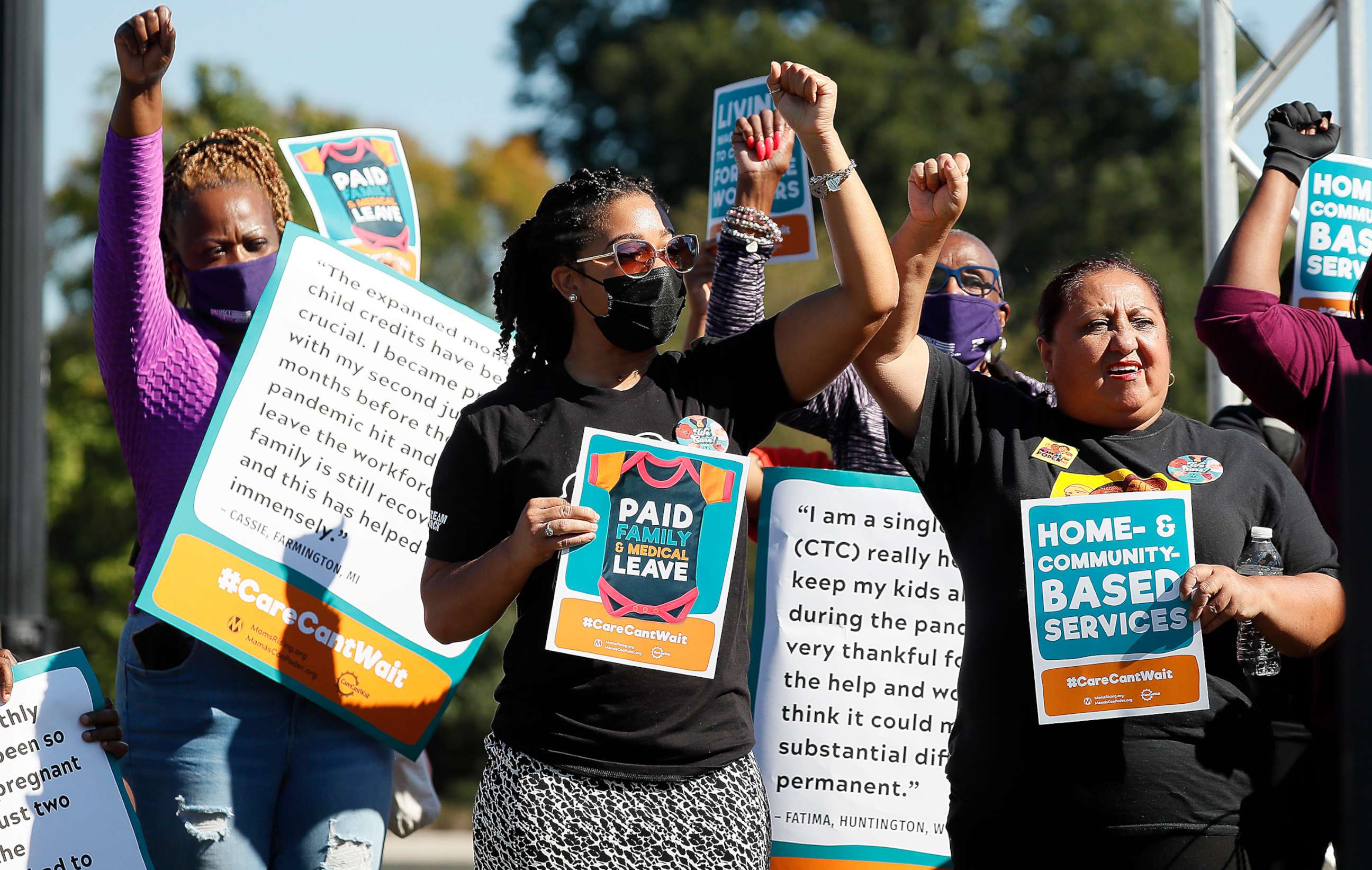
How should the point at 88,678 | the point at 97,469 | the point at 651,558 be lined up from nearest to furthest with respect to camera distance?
1. the point at 651,558
2. the point at 88,678
3. the point at 97,469

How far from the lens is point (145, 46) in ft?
9.96

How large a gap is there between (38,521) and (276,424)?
102 inches

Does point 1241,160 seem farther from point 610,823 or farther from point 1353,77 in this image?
point 610,823

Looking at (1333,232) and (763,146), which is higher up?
(763,146)

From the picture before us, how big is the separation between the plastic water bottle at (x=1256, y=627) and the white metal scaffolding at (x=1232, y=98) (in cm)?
217

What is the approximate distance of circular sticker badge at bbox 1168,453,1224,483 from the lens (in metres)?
2.90

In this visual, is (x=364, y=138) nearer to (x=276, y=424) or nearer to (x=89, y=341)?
(x=276, y=424)

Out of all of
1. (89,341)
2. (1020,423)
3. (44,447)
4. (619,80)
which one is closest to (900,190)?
(619,80)

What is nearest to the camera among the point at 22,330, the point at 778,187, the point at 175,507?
the point at 175,507

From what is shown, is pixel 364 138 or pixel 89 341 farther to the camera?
pixel 89 341

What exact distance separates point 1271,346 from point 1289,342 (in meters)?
0.05

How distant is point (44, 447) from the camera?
5.64 m

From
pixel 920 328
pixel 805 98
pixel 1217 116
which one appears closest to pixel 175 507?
pixel 805 98

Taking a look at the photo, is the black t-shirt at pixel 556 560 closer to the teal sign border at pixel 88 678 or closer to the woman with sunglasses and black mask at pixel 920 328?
the woman with sunglasses and black mask at pixel 920 328
